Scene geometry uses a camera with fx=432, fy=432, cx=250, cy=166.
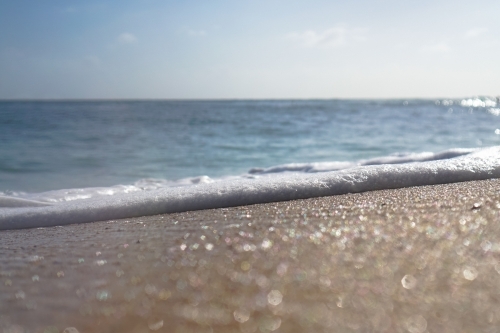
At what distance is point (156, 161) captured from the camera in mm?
7430

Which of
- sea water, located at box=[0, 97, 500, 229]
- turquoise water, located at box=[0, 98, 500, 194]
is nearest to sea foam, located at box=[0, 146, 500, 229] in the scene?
sea water, located at box=[0, 97, 500, 229]

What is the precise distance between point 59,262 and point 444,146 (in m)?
9.06

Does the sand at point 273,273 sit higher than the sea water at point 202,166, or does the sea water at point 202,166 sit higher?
the sea water at point 202,166

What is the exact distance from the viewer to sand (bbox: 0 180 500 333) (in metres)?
0.96

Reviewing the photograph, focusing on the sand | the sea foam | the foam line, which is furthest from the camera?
the foam line

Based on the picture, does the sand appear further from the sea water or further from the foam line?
the foam line

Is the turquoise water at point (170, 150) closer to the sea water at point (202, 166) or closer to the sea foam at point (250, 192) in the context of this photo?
the sea water at point (202, 166)

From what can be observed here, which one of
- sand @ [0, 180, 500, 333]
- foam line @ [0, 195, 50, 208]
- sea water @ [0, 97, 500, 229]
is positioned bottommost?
sand @ [0, 180, 500, 333]

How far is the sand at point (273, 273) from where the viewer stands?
0.96 metres

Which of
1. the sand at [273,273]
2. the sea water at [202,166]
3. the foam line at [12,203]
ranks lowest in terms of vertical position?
the sand at [273,273]

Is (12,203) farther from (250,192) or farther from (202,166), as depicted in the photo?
(202,166)

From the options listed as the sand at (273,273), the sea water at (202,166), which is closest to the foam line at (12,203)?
the sea water at (202,166)

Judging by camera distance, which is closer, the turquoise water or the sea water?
the sea water

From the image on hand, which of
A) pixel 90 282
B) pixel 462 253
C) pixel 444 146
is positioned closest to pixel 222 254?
pixel 90 282
